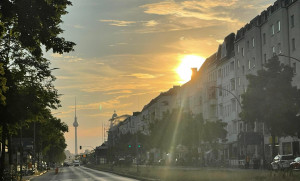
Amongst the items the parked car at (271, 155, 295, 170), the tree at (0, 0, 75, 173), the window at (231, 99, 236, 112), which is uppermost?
the window at (231, 99, 236, 112)

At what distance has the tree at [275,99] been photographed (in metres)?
57.5

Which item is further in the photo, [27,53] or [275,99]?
[275,99]

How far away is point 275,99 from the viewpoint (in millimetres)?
57625

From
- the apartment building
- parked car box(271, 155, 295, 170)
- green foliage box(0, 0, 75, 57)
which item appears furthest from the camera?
the apartment building

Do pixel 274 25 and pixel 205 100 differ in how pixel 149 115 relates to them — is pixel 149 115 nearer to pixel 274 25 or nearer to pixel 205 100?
pixel 205 100

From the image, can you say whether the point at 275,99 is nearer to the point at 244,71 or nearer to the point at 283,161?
the point at 283,161

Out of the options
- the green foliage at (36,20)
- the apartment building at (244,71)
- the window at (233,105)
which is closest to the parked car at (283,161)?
the apartment building at (244,71)

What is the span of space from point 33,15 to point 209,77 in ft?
→ 323

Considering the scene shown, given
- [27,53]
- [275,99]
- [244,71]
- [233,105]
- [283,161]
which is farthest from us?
[233,105]

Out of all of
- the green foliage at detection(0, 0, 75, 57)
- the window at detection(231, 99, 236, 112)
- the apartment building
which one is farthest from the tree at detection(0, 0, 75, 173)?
the window at detection(231, 99, 236, 112)

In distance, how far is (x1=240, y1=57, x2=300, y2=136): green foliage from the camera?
57.5 meters

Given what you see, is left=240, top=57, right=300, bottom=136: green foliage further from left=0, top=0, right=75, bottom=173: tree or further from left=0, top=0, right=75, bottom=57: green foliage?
left=0, top=0, right=75, bottom=57: green foliage

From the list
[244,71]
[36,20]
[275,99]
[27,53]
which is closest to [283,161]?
[275,99]

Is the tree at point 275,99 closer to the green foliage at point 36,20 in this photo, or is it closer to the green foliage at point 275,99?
the green foliage at point 275,99
